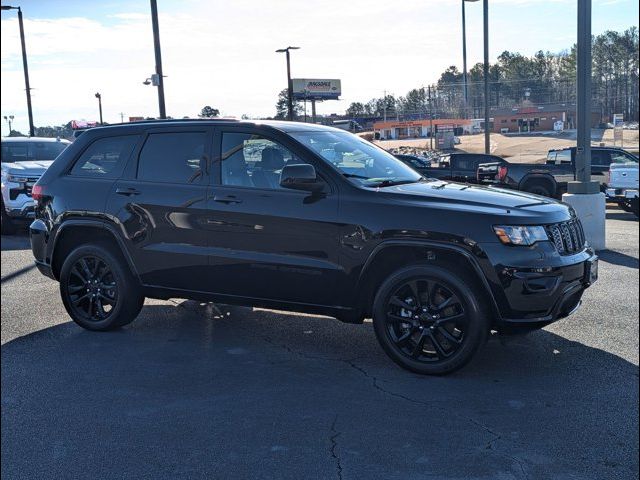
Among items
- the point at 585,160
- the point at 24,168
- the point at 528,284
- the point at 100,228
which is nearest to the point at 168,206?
the point at 100,228

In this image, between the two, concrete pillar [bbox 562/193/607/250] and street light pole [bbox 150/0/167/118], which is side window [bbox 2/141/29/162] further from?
concrete pillar [bbox 562/193/607/250]

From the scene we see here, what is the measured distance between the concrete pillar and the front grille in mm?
5486

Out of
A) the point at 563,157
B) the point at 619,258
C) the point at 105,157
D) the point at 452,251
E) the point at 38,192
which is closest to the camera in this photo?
the point at 452,251

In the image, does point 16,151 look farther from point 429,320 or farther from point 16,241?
point 429,320

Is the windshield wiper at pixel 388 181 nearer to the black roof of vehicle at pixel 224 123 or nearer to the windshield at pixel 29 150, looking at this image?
the black roof of vehicle at pixel 224 123

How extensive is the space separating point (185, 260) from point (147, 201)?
621mm

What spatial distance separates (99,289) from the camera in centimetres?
636

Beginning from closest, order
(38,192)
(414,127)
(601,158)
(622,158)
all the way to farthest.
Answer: (38,192), (622,158), (601,158), (414,127)

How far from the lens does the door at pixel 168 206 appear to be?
5.84 metres

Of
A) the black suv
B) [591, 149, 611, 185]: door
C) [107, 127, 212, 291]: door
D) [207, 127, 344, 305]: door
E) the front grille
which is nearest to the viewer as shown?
the black suv

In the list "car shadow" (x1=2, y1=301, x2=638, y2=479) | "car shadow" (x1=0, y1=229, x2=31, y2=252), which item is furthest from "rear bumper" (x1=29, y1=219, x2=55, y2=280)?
"car shadow" (x1=0, y1=229, x2=31, y2=252)

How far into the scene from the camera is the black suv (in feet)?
16.1

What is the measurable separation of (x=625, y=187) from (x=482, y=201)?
12213 millimetres

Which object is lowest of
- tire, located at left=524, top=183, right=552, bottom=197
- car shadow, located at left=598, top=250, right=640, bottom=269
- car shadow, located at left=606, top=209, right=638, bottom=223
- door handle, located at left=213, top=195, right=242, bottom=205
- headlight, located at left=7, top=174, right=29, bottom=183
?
car shadow, located at left=606, top=209, right=638, bottom=223
